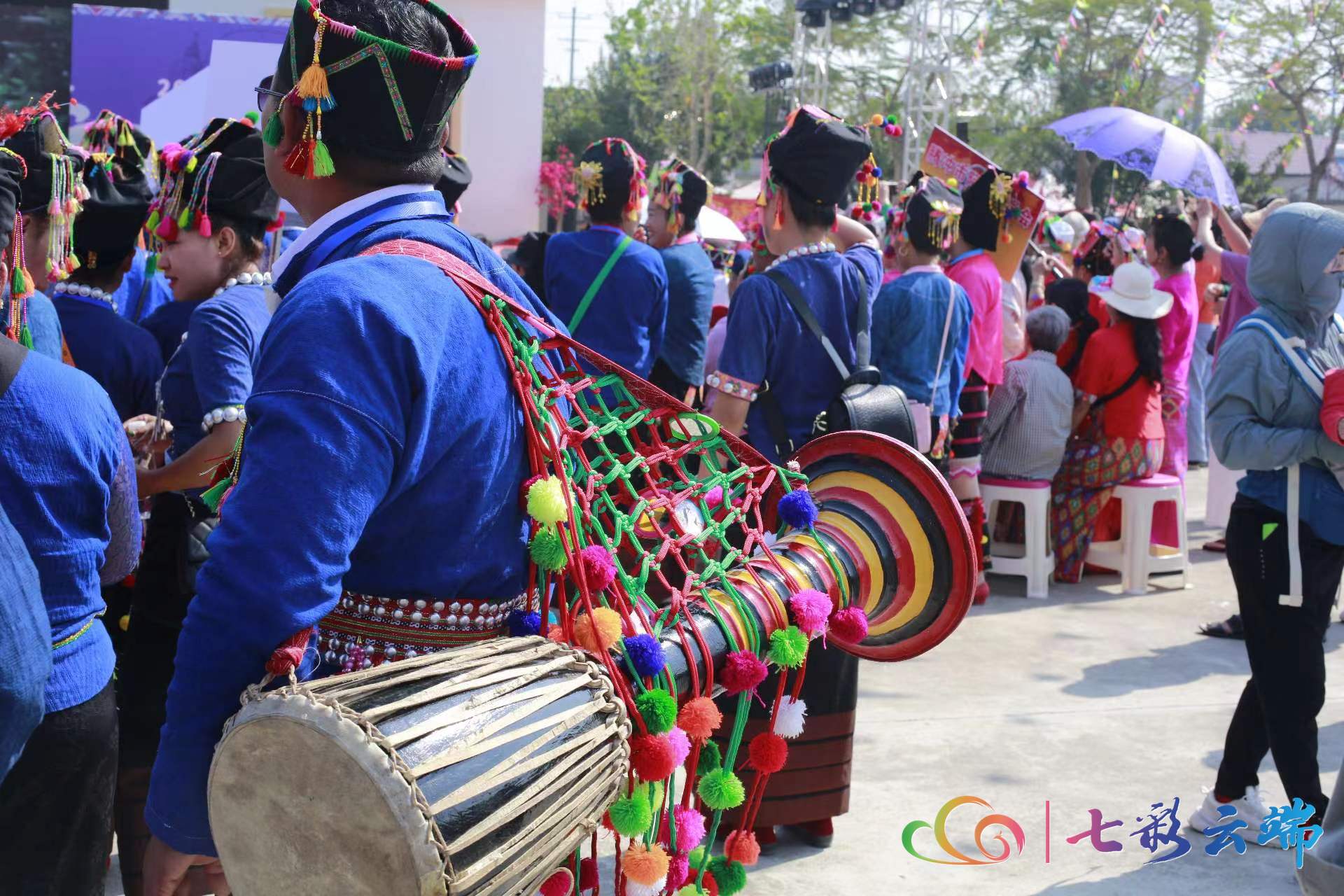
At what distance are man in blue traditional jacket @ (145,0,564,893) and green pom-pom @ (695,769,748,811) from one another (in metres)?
0.40

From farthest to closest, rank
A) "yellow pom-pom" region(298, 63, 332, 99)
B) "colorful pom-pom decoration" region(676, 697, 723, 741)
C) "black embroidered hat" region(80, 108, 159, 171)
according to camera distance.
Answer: "black embroidered hat" region(80, 108, 159, 171) < "colorful pom-pom decoration" region(676, 697, 723, 741) < "yellow pom-pom" region(298, 63, 332, 99)

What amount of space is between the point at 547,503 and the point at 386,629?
260 mm

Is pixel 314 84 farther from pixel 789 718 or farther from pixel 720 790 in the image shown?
pixel 789 718

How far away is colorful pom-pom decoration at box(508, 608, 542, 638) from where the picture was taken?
1655 millimetres

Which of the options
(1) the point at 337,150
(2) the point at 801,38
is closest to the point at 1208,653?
(1) the point at 337,150

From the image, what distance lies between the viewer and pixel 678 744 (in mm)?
1579

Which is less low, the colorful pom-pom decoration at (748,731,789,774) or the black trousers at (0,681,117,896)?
the colorful pom-pom decoration at (748,731,789,774)

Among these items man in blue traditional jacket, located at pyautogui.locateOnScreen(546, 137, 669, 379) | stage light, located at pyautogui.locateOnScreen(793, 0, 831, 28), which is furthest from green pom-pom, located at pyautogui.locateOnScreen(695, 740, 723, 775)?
stage light, located at pyautogui.locateOnScreen(793, 0, 831, 28)

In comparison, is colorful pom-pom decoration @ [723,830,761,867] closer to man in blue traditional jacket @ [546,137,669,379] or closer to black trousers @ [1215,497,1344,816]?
black trousers @ [1215,497,1344,816]

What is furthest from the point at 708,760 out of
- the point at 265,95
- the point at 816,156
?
the point at 816,156

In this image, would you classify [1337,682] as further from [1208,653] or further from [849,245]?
[849,245]

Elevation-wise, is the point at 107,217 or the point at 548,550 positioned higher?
the point at 107,217

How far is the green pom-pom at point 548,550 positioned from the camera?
1.60 m

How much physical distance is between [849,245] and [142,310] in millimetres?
2814
